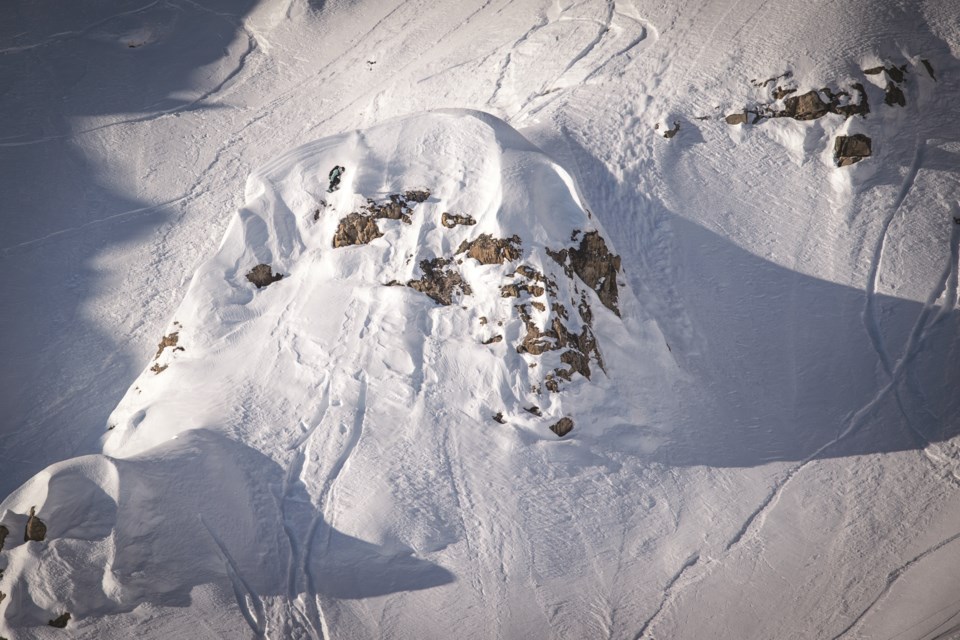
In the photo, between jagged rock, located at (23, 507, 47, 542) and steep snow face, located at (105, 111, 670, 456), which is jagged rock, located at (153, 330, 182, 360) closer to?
steep snow face, located at (105, 111, 670, 456)

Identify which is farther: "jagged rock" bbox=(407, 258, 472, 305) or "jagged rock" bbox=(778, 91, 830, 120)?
"jagged rock" bbox=(778, 91, 830, 120)

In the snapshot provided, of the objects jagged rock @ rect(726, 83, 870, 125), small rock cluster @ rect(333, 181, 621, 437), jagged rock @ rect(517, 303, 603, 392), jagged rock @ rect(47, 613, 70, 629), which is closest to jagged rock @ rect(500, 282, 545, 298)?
small rock cluster @ rect(333, 181, 621, 437)

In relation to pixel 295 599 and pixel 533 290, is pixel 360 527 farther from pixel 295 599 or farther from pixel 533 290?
pixel 533 290

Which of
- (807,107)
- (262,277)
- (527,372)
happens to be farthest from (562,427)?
(807,107)

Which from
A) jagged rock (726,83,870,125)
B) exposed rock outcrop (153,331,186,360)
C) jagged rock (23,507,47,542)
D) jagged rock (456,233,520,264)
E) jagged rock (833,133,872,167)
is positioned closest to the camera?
jagged rock (23,507,47,542)

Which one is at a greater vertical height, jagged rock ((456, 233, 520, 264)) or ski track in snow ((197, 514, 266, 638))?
jagged rock ((456, 233, 520, 264))

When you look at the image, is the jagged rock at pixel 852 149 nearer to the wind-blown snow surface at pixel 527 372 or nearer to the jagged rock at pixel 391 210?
the wind-blown snow surface at pixel 527 372

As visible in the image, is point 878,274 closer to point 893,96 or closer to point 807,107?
point 807,107
